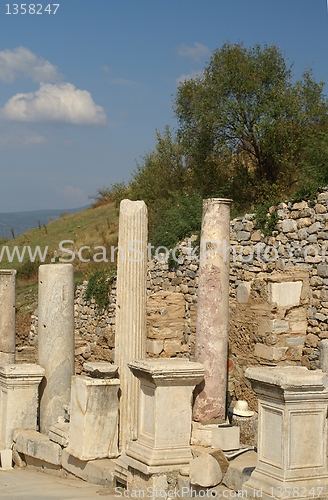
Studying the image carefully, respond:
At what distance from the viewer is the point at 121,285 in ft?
26.2

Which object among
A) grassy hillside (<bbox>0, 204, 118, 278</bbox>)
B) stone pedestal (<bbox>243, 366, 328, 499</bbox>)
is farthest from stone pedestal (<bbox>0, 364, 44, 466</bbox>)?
grassy hillside (<bbox>0, 204, 118, 278</bbox>)

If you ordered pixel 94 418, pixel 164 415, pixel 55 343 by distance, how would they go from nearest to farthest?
pixel 164 415 < pixel 94 418 < pixel 55 343

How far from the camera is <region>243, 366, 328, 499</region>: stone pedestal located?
526cm

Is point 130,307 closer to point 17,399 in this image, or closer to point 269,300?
point 17,399

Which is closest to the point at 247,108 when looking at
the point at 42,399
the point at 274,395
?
the point at 42,399

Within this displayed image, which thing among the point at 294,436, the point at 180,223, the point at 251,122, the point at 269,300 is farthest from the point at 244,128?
the point at 294,436

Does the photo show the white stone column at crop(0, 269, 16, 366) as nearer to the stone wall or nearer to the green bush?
the stone wall

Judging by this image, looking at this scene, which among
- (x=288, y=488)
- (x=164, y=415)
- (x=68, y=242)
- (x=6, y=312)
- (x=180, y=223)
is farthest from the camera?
Result: (x=68, y=242)

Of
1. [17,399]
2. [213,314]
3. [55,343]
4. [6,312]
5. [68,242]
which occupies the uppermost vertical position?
[68,242]

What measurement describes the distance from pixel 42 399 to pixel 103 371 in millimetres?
1904

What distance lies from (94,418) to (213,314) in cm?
167

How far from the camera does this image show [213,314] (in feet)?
25.2

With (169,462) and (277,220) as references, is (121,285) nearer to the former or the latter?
(169,462)

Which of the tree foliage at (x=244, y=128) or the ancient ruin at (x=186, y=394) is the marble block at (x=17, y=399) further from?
the tree foliage at (x=244, y=128)
